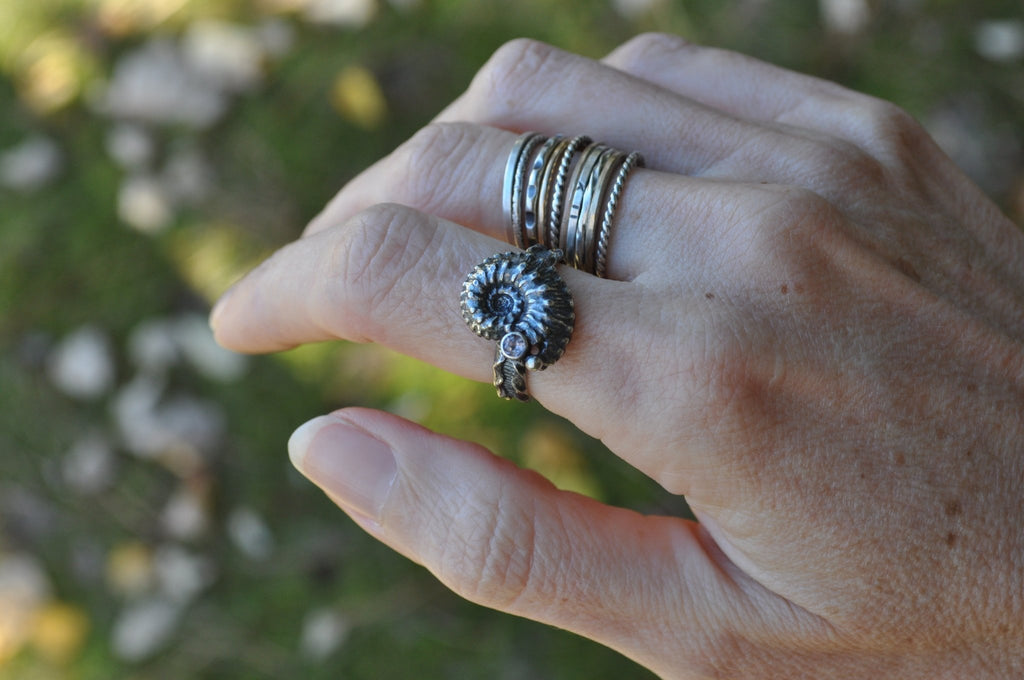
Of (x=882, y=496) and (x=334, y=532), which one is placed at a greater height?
(x=882, y=496)

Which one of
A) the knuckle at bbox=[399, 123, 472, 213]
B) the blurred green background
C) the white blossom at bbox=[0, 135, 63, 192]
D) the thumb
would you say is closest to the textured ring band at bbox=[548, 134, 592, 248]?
the knuckle at bbox=[399, 123, 472, 213]

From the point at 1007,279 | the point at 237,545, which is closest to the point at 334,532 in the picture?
the point at 237,545

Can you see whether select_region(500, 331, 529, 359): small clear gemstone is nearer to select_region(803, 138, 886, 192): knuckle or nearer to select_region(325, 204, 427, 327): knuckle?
select_region(325, 204, 427, 327): knuckle

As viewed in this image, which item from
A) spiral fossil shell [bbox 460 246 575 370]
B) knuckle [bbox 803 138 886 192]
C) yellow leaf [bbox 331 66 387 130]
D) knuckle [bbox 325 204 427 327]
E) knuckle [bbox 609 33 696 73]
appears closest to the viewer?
spiral fossil shell [bbox 460 246 575 370]

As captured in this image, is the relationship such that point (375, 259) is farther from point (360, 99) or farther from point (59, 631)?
point (59, 631)

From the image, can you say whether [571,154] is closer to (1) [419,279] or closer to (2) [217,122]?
(1) [419,279]

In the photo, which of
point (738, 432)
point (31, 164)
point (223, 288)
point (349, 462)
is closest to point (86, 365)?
point (223, 288)
